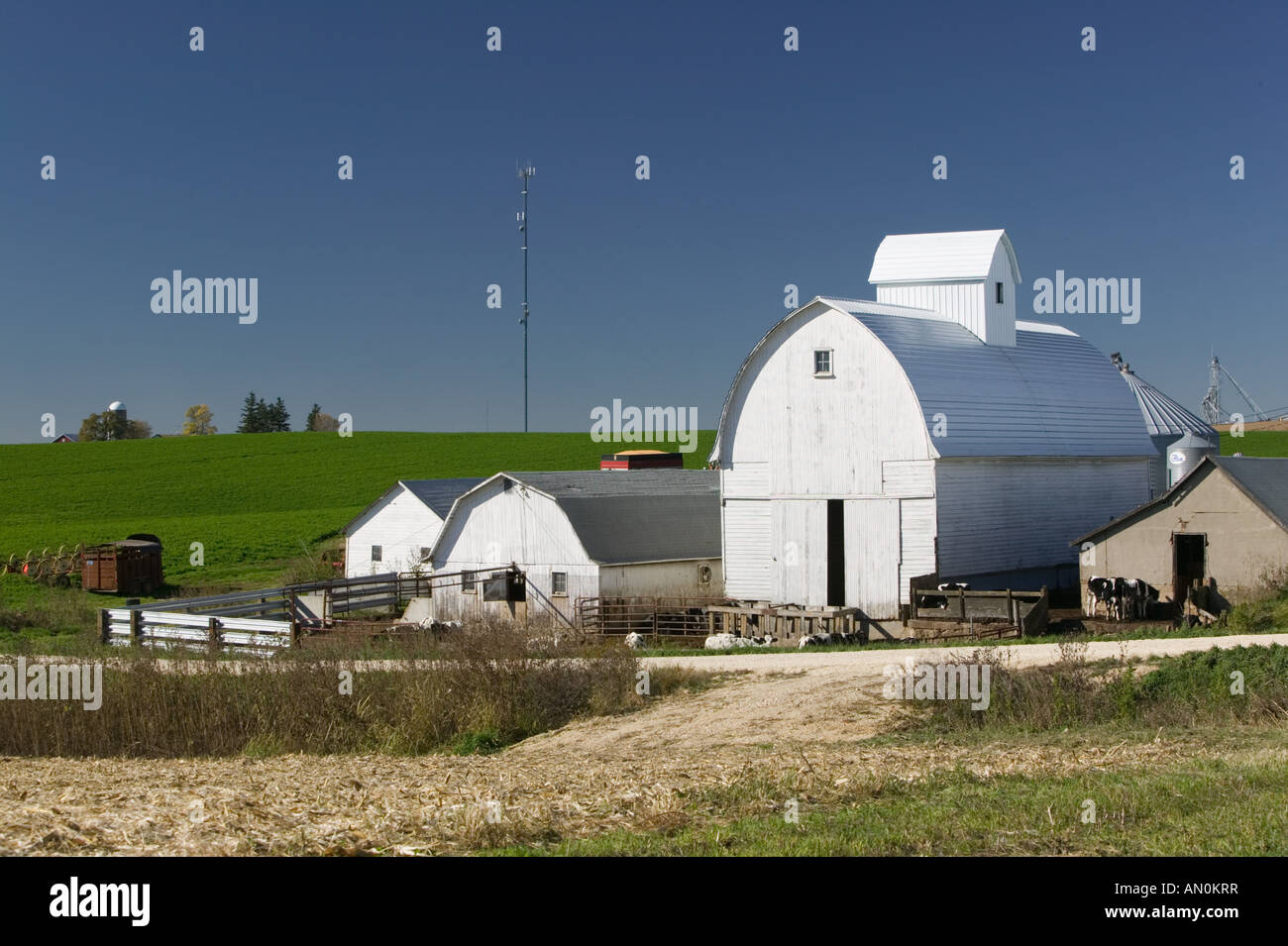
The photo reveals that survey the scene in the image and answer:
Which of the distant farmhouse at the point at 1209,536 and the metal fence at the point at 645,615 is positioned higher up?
the distant farmhouse at the point at 1209,536

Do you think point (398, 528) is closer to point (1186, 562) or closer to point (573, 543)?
point (573, 543)

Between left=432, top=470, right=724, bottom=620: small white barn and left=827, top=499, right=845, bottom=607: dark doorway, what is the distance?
5.15 meters

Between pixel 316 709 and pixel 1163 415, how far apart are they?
1274 inches

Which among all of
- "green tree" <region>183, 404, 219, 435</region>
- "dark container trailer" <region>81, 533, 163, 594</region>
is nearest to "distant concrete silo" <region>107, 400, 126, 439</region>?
"green tree" <region>183, 404, 219, 435</region>

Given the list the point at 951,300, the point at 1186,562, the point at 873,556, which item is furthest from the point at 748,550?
the point at 1186,562

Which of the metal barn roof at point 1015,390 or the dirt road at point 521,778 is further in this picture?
the metal barn roof at point 1015,390

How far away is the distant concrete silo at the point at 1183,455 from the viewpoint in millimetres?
42281

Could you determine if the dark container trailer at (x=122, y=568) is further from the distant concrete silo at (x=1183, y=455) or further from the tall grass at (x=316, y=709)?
the distant concrete silo at (x=1183, y=455)

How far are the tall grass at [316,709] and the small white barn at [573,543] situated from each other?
14637mm

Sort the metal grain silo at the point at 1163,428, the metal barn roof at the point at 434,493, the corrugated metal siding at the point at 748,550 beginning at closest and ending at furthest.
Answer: the corrugated metal siding at the point at 748,550
the metal grain silo at the point at 1163,428
the metal barn roof at the point at 434,493

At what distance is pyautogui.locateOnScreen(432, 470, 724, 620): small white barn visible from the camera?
1463 inches

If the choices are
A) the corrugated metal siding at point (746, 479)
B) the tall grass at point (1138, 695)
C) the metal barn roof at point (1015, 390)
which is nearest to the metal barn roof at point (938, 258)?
the metal barn roof at point (1015, 390)

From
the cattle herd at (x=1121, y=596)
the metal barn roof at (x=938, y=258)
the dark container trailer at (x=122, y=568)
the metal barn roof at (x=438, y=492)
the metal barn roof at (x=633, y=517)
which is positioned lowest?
the cattle herd at (x=1121, y=596)
